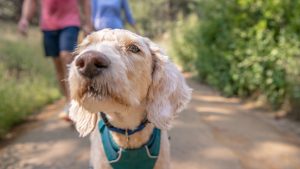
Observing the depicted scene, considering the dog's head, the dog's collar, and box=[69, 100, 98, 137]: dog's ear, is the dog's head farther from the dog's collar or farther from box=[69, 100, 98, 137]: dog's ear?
the dog's collar

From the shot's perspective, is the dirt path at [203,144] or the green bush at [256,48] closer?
the dirt path at [203,144]

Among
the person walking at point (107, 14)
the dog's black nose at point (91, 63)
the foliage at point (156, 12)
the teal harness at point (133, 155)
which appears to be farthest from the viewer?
the foliage at point (156, 12)

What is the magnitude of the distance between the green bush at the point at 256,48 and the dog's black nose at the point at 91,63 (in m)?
4.11

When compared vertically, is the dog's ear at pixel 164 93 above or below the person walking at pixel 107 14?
below

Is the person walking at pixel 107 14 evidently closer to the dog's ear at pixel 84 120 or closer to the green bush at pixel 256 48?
the green bush at pixel 256 48

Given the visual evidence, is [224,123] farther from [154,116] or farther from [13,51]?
[13,51]

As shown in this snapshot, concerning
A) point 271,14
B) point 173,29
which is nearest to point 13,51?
point 271,14

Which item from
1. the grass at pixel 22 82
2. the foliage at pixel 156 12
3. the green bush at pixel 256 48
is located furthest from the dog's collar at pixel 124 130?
the foliage at pixel 156 12

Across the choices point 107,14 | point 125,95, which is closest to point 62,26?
point 107,14

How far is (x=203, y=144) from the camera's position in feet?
15.6

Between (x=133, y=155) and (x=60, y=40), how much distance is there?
250 cm

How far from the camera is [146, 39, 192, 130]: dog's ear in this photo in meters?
2.71

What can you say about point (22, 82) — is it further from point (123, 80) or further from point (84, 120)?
point (123, 80)

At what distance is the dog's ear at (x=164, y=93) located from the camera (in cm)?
271
